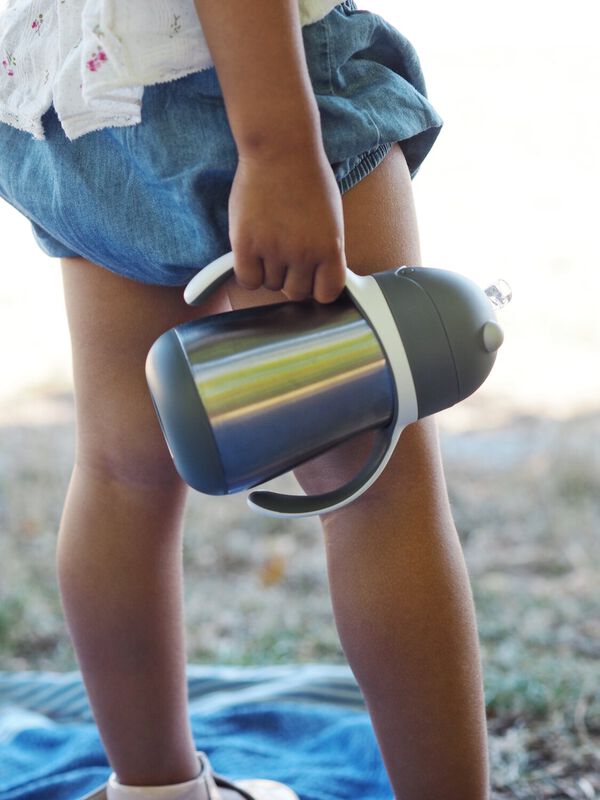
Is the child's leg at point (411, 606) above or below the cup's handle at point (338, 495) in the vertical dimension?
below

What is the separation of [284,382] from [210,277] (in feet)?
0.33

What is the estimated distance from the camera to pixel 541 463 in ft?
6.74

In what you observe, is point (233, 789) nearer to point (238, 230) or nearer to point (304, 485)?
point (304, 485)

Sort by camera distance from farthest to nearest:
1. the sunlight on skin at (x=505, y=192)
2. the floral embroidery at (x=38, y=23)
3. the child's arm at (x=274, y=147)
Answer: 1. the sunlight on skin at (x=505, y=192)
2. the floral embroidery at (x=38, y=23)
3. the child's arm at (x=274, y=147)

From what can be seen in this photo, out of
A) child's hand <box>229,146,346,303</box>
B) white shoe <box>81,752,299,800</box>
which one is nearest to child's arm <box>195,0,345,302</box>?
child's hand <box>229,146,346,303</box>

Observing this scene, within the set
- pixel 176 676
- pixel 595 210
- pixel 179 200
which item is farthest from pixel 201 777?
pixel 595 210

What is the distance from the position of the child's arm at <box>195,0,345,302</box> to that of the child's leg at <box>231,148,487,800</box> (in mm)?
92

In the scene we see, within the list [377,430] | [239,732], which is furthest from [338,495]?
[239,732]

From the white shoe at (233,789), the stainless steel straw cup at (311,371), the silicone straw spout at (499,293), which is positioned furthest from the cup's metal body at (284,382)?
the white shoe at (233,789)

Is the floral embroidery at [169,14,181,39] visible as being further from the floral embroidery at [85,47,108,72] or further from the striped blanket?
the striped blanket

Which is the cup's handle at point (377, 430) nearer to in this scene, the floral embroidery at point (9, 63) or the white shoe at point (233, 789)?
the floral embroidery at point (9, 63)

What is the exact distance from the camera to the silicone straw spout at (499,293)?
32.0 inches

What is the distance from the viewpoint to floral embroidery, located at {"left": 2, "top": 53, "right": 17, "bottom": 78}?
76 centimetres

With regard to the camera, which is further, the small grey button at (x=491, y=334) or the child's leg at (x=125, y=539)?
the child's leg at (x=125, y=539)
